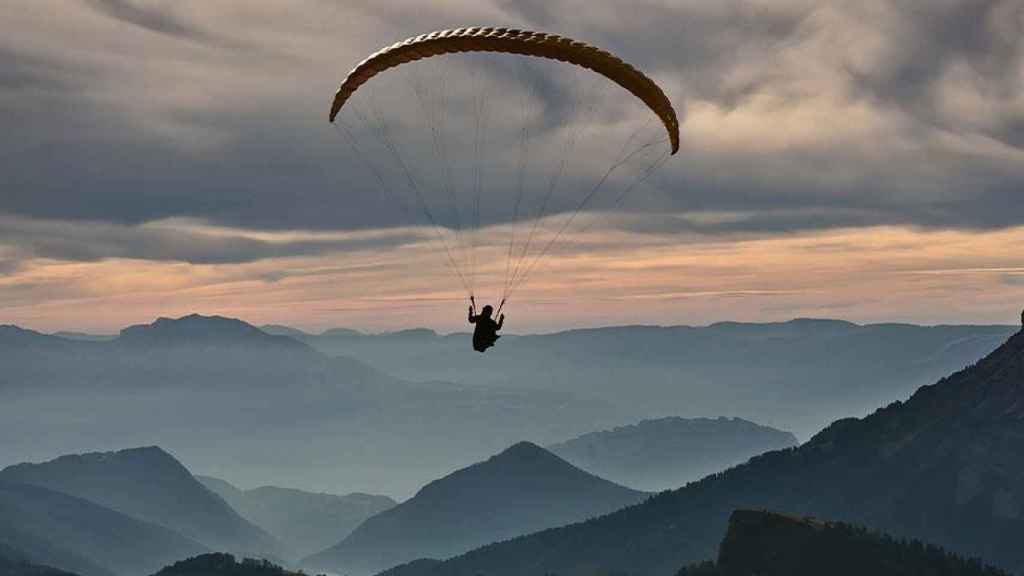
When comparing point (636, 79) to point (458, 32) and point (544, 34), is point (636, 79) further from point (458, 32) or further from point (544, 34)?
point (458, 32)

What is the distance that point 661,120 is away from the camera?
225 feet

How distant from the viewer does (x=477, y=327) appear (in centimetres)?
6612

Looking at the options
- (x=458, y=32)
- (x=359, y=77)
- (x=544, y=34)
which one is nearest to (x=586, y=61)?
(x=544, y=34)

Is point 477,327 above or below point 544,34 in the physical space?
below

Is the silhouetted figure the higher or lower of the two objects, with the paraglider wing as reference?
lower

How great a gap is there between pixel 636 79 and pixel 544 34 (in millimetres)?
7150

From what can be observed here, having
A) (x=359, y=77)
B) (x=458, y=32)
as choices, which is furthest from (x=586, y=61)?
(x=359, y=77)

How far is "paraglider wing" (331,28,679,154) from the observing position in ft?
205

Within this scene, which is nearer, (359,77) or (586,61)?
(586,61)

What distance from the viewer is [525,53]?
6306 cm

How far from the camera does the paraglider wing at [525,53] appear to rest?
62.5 meters

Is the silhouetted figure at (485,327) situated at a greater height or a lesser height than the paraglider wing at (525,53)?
lesser

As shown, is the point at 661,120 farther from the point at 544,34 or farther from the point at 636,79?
the point at 544,34

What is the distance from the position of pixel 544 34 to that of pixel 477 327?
702 inches
